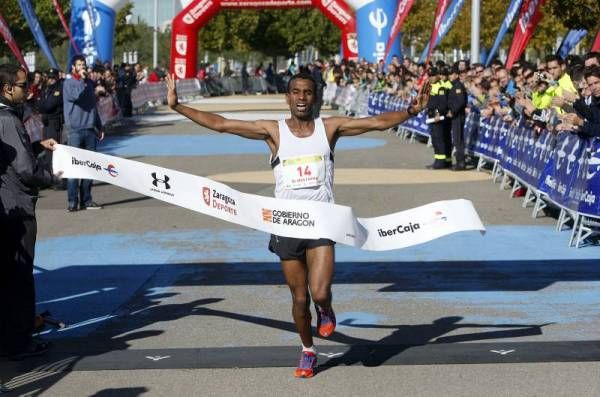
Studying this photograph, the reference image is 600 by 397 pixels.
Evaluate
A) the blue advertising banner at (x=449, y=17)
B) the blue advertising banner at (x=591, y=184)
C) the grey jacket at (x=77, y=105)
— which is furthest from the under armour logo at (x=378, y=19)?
the blue advertising banner at (x=591, y=184)

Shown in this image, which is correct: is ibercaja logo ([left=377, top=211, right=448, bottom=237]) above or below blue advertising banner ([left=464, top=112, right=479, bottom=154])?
above

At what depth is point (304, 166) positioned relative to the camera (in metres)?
7.90

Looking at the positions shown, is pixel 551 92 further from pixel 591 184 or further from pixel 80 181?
pixel 80 181

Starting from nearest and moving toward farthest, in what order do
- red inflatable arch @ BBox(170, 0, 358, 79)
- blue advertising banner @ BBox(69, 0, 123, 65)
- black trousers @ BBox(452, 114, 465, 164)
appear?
black trousers @ BBox(452, 114, 465, 164)
blue advertising banner @ BBox(69, 0, 123, 65)
red inflatable arch @ BBox(170, 0, 358, 79)

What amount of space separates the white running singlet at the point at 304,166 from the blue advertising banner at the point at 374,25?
36206mm

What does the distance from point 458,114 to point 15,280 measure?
14.5 metres

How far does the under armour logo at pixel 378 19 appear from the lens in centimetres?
4419

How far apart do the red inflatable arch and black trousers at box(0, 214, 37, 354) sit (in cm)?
3979

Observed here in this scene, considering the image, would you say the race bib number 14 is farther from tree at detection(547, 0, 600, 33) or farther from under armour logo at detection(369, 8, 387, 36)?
under armour logo at detection(369, 8, 387, 36)

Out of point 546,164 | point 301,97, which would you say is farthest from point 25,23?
point 301,97

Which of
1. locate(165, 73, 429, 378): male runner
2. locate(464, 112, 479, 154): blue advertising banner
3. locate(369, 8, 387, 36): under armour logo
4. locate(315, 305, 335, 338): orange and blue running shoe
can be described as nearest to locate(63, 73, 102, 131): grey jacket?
locate(464, 112, 479, 154): blue advertising banner

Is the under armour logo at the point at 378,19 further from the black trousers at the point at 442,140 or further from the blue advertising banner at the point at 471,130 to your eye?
the black trousers at the point at 442,140

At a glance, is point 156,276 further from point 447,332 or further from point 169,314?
point 447,332

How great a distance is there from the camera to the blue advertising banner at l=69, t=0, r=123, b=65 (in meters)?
38.5
